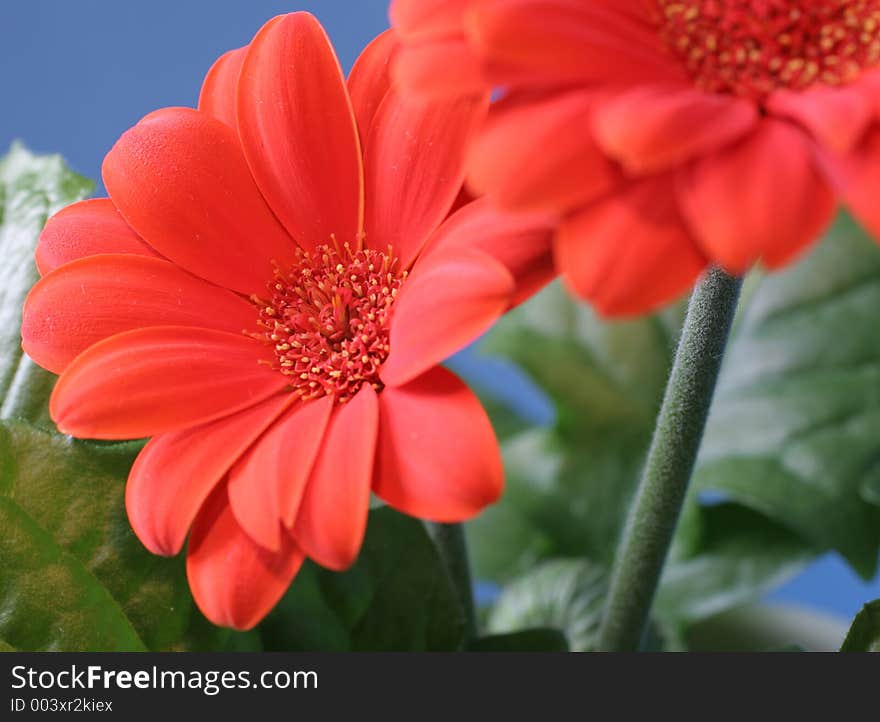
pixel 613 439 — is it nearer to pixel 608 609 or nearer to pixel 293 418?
pixel 608 609

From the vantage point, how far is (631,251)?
0.88 ft

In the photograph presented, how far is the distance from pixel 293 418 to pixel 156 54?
0.46m

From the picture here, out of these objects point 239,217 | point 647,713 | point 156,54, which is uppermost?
point 156,54

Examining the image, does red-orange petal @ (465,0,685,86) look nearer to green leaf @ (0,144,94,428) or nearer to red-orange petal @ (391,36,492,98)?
red-orange petal @ (391,36,492,98)

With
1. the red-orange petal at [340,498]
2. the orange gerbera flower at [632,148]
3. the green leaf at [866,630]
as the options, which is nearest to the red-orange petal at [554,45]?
the orange gerbera flower at [632,148]

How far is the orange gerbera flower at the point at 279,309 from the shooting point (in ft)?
1.03

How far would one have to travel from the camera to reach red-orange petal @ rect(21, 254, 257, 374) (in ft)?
1.21

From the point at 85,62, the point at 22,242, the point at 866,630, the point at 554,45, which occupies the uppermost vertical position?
the point at 85,62

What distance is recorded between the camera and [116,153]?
15.0 inches

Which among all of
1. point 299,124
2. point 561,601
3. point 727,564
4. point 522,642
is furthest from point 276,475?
point 727,564

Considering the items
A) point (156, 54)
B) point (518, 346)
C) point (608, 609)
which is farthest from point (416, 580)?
point (156, 54)

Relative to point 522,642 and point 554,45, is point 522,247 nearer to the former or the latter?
point 554,45

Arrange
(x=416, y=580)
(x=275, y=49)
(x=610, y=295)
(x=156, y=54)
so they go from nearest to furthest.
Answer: (x=610, y=295) → (x=275, y=49) → (x=416, y=580) → (x=156, y=54)

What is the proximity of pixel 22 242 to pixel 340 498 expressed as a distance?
283 mm
